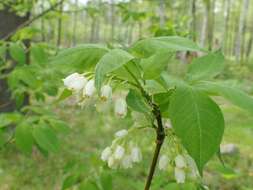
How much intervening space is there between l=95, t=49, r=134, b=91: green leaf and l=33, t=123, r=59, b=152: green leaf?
4.16 ft

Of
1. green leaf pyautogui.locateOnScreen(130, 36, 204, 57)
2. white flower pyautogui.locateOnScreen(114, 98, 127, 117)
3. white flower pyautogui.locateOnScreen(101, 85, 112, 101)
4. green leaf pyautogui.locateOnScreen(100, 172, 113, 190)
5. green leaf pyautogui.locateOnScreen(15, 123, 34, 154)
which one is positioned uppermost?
green leaf pyautogui.locateOnScreen(130, 36, 204, 57)

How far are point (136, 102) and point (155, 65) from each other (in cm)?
11

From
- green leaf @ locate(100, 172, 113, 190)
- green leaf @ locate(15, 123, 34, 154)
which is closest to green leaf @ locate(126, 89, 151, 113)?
green leaf @ locate(100, 172, 113, 190)

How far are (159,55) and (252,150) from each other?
7.14m

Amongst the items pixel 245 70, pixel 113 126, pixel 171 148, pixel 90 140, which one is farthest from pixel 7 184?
pixel 245 70

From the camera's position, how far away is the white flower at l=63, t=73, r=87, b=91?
1063 millimetres

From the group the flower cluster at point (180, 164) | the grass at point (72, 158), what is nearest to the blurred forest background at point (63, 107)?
the grass at point (72, 158)

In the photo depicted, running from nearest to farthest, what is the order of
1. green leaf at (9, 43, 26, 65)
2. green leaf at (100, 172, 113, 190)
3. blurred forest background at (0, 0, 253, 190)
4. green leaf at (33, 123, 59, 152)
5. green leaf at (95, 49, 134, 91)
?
green leaf at (95, 49, 134, 91) < green leaf at (100, 172, 113, 190) < blurred forest background at (0, 0, 253, 190) < green leaf at (33, 123, 59, 152) < green leaf at (9, 43, 26, 65)

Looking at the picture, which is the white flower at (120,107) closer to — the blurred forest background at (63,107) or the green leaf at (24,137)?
the blurred forest background at (63,107)

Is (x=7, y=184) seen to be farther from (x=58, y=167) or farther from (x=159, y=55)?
(x=159, y=55)

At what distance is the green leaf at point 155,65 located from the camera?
1042 millimetres

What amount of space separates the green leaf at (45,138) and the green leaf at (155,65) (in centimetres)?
116

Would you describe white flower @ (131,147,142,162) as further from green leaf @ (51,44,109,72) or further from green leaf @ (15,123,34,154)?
green leaf @ (15,123,34,154)

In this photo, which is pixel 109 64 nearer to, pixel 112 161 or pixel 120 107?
pixel 120 107
